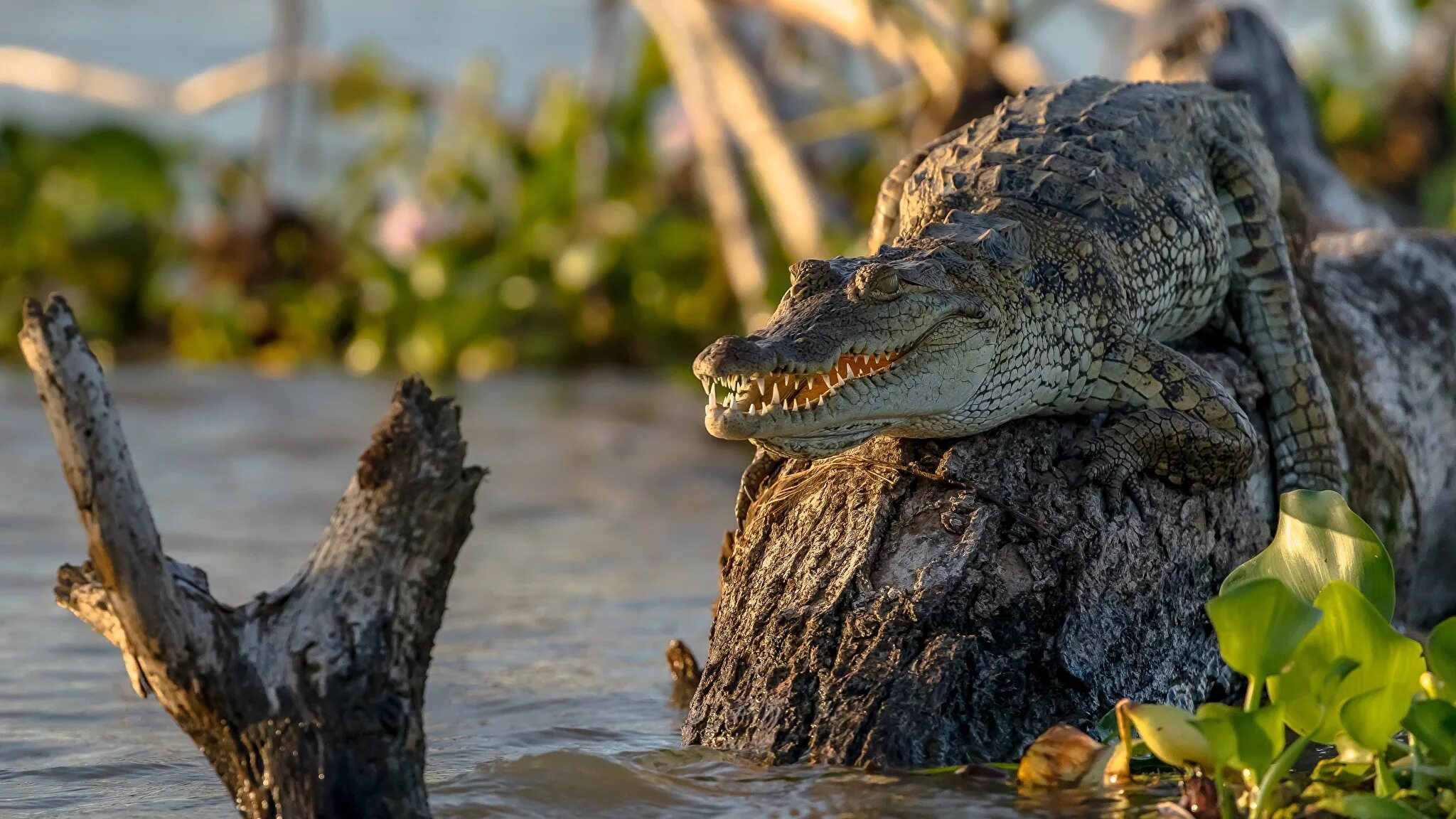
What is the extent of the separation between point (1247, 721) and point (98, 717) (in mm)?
2732

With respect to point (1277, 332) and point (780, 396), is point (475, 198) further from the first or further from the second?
point (780, 396)

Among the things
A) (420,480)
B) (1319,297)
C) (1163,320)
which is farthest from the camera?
(1319,297)

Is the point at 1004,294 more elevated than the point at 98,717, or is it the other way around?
the point at 1004,294

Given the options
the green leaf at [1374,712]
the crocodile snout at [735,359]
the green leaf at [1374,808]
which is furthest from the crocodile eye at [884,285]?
the green leaf at [1374,808]

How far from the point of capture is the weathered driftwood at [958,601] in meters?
3.09

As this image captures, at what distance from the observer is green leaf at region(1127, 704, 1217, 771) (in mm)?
2537

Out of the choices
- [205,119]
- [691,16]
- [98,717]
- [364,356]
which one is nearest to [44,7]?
[205,119]

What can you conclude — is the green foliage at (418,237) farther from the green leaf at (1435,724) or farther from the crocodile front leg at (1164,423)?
the green leaf at (1435,724)

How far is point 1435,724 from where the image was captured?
2.55m

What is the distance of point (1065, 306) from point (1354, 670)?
3.67 feet

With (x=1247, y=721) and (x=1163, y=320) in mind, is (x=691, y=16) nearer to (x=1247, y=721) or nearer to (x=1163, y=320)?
(x=1163, y=320)

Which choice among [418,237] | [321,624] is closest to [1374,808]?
[321,624]

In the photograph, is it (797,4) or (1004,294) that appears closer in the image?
(1004,294)

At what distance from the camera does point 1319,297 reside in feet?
14.1
